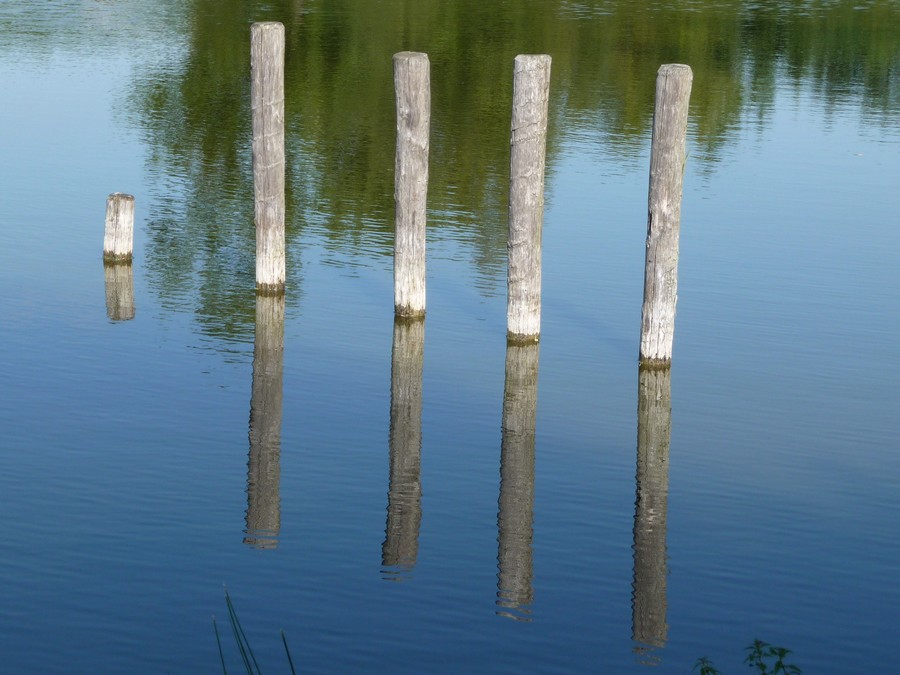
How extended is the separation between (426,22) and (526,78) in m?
30.5

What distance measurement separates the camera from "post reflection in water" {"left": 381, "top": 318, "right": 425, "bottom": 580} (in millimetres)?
10156

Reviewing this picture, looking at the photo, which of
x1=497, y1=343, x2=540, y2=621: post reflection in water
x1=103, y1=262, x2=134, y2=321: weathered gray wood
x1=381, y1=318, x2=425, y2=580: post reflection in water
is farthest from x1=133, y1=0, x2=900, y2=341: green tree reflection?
x1=497, y1=343, x2=540, y2=621: post reflection in water

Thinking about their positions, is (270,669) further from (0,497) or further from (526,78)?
(526,78)

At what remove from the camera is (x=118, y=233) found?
1752 centimetres

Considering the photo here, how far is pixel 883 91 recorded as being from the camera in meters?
33.3

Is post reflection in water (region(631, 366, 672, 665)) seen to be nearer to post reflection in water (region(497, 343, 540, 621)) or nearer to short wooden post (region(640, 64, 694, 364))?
post reflection in water (region(497, 343, 540, 621))

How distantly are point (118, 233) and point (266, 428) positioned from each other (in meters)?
5.80

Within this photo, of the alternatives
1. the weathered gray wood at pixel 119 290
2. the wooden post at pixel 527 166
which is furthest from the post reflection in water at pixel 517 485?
the weathered gray wood at pixel 119 290

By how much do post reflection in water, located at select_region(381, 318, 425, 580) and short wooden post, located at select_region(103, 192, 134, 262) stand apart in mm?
3659

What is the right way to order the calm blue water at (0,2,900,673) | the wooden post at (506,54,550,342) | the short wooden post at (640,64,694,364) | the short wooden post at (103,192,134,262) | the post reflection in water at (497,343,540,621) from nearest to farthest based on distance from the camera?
1. the calm blue water at (0,2,900,673)
2. the post reflection in water at (497,343,540,621)
3. the short wooden post at (640,64,694,364)
4. the wooden post at (506,54,550,342)
5. the short wooden post at (103,192,134,262)

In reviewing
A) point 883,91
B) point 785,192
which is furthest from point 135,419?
point 883,91

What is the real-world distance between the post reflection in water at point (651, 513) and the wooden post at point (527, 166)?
148cm

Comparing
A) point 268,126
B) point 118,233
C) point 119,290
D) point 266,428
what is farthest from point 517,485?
point 118,233

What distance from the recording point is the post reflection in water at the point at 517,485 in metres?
9.61
